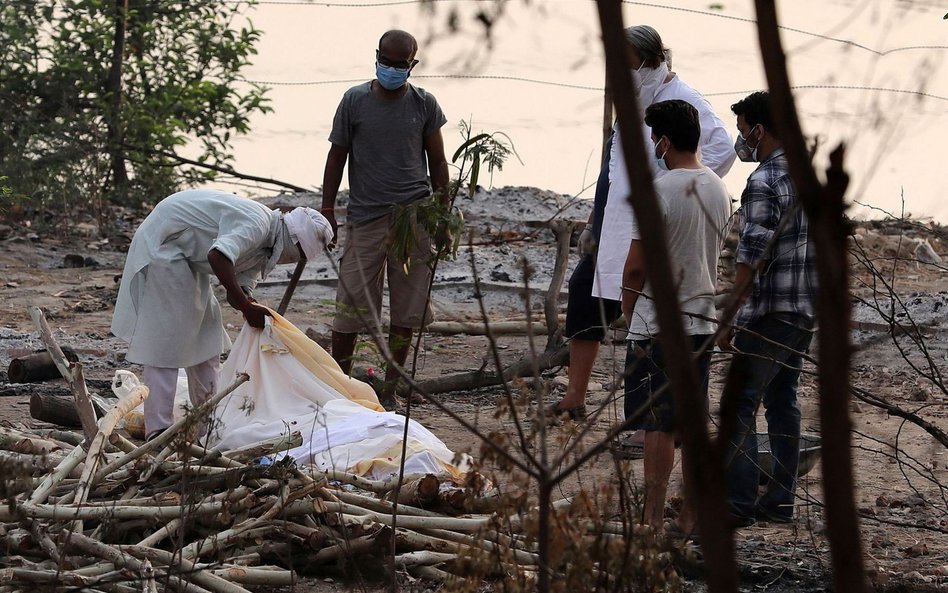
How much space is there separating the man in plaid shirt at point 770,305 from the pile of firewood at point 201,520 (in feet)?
3.53

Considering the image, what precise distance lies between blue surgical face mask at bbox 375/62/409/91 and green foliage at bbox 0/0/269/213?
9.00m

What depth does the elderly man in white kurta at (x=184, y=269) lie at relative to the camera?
5.35 m

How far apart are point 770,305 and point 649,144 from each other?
103 cm

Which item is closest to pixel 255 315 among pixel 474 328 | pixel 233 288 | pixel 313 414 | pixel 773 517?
pixel 233 288

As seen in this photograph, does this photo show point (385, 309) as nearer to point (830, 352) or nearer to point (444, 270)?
point (444, 270)

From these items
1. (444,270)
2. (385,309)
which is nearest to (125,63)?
(444,270)

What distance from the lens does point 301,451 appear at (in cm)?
477

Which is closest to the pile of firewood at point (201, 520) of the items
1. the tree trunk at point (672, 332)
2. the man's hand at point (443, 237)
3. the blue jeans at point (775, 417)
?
the man's hand at point (443, 237)

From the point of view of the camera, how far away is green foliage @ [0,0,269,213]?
14.7m

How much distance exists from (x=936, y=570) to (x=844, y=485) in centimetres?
324

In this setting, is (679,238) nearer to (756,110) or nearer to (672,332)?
(756,110)

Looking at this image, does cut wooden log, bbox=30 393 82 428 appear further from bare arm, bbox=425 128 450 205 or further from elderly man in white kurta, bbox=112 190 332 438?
bare arm, bbox=425 128 450 205

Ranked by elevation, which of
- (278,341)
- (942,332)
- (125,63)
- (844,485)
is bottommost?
(942,332)

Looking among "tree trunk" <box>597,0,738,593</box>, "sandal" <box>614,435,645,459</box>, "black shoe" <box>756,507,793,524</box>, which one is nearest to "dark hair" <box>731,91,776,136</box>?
"black shoe" <box>756,507,793,524</box>
